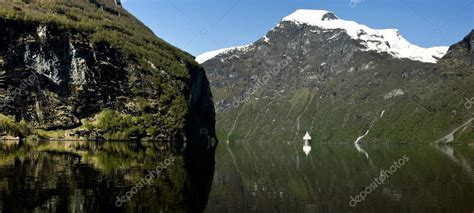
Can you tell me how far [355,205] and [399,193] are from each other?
1202 cm

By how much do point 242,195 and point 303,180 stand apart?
19868mm

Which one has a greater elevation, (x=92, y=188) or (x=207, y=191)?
(x=92, y=188)

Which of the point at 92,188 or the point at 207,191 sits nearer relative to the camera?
the point at 92,188

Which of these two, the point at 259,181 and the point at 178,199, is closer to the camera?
the point at 178,199

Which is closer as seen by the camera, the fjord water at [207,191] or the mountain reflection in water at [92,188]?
the mountain reflection in water at [92,188]

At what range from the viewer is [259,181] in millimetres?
70938

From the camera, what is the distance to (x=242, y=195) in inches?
2190

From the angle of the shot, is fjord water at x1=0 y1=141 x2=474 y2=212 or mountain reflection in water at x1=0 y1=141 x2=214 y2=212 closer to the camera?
mountain reflection in water at x1=0 y1=141 x2=214 y2=212

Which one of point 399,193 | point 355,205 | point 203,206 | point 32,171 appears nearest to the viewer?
point 203,206

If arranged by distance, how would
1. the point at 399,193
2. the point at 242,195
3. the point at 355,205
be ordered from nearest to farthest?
the point at 355,205 < the point at 242,195 < the point at 399,193

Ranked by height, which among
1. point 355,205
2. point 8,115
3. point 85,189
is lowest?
point 355,205

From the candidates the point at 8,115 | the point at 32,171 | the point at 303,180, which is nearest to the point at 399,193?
the point at 303,180

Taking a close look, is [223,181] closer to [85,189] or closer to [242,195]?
[242,195]

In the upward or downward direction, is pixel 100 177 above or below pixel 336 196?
above
